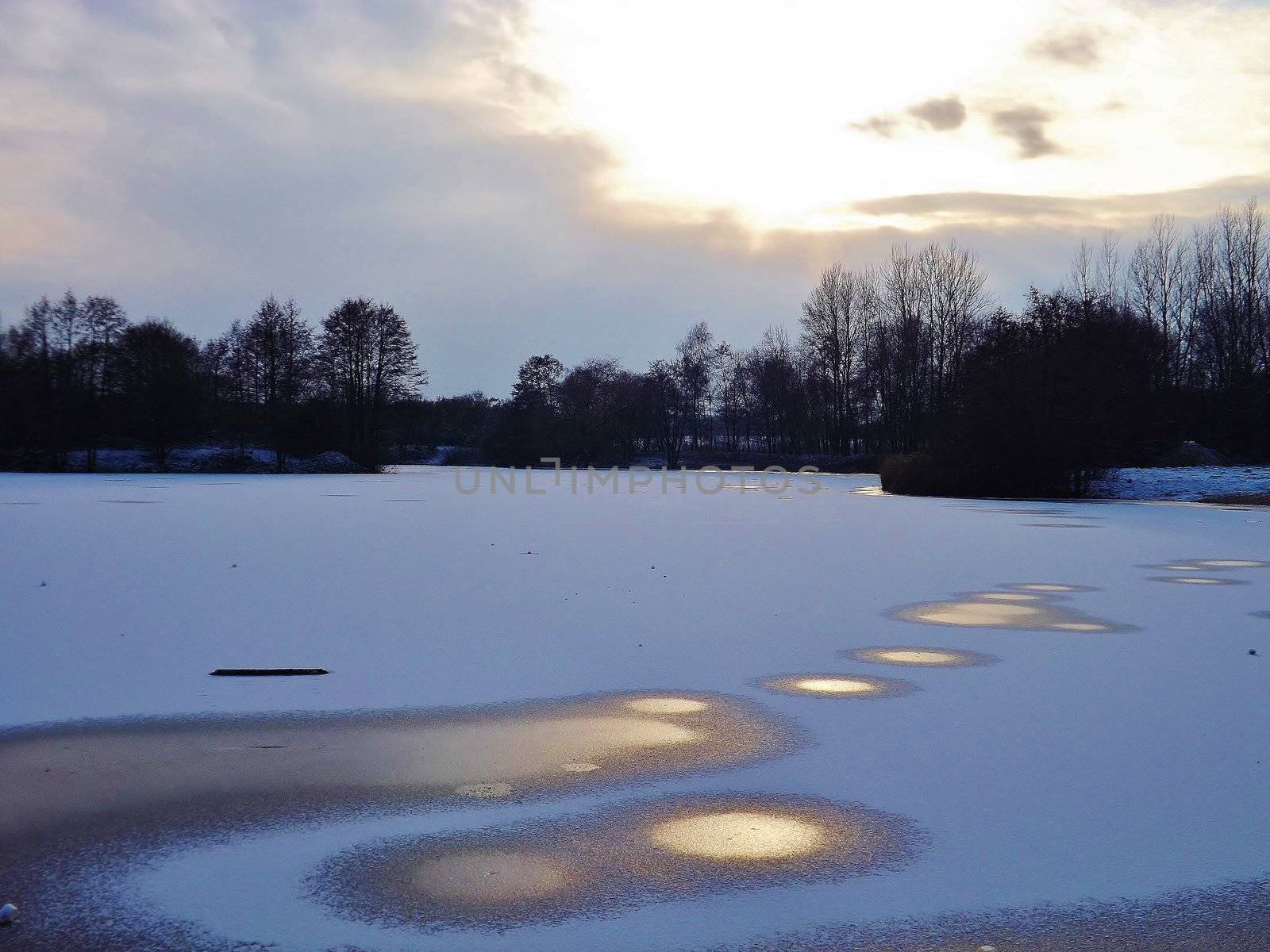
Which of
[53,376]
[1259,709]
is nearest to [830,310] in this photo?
[53,376]

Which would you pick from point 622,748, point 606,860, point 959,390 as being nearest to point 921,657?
point 622,748

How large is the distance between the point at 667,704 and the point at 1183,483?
2732 centimetres

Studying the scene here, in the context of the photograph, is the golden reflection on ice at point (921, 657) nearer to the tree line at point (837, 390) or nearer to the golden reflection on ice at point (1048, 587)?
the golden reflection on ice at point (1048, 587)

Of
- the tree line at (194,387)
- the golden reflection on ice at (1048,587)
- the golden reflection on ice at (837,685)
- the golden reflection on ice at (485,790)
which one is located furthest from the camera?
the tree line at (194,387)

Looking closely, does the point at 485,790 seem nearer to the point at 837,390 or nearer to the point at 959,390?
the point at 959,390

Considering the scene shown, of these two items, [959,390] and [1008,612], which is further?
[959,390]

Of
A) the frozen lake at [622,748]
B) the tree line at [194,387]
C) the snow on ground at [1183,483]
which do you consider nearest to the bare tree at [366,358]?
the tree line at [194,387]

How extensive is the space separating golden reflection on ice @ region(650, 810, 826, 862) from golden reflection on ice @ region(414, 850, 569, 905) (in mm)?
399

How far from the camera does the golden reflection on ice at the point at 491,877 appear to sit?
2709mm

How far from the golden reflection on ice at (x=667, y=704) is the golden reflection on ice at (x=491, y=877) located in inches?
70.5

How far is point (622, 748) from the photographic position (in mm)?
4105

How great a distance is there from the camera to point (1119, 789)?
11.9 ft

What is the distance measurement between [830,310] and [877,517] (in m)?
46.2

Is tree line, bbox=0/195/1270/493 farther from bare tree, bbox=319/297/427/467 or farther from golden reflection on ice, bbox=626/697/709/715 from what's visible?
golden reflection on ice, bbox=626/697/709/715
